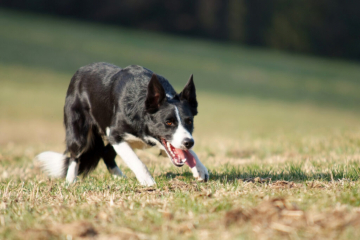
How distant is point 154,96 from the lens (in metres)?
4.33

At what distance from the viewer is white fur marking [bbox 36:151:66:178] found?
215 inches

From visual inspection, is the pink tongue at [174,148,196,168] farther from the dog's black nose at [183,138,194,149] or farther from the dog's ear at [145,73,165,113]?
the dog's ear at [145,73,165,113]

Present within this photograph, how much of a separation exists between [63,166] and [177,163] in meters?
1.93

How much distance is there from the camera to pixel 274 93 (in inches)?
948

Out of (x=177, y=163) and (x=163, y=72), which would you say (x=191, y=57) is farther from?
(x=177, y=163)

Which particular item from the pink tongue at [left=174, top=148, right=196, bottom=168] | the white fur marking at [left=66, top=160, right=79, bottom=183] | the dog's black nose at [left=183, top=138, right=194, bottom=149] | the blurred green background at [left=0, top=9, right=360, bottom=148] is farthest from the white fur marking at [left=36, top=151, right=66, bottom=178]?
the blurred green background at [left=0, top=9, right=360, bottom=148]

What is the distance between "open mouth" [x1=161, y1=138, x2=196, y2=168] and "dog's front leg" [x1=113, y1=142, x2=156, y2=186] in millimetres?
294

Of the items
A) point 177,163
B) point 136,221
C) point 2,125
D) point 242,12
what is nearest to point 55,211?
point 136,221

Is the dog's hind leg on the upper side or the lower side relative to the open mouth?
lower

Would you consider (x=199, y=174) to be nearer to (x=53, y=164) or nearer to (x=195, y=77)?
(x=53, y=164)

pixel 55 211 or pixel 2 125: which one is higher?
pixel 55 211

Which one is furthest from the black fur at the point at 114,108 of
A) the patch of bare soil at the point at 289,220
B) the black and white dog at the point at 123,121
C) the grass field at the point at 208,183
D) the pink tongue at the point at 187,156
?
the patch of bare soil at the point at 289,220

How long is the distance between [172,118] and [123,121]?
2.07 ft

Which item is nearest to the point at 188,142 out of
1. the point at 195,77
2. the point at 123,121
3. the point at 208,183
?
the point at 208,183
